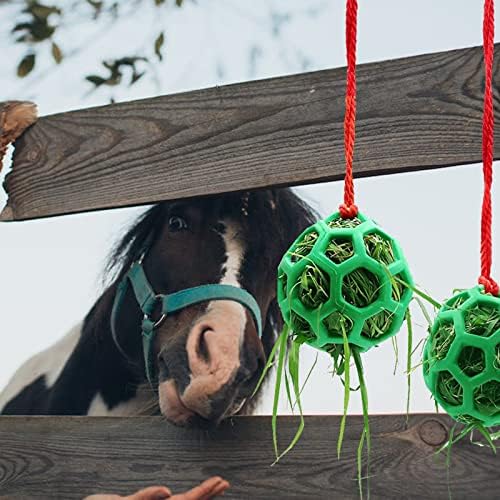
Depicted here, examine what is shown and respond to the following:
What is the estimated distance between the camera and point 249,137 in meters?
1.25

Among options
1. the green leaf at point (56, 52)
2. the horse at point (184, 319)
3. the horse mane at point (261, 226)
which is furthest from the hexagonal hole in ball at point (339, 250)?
the green leaf at point (56, 52)

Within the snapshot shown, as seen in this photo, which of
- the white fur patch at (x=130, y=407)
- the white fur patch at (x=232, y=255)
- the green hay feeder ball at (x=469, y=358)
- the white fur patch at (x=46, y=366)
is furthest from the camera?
the white fur patch at (x=46, y=366)

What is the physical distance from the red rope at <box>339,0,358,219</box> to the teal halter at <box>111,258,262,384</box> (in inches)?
28.8

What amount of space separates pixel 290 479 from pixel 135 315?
572 mm

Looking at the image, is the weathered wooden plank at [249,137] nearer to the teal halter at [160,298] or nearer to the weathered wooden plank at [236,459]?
the teal halter at [160,298]

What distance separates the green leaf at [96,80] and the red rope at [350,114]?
93cm

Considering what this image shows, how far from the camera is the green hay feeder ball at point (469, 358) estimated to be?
24.4 inches

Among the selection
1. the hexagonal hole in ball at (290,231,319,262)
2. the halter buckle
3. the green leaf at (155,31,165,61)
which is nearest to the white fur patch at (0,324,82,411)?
the halter buckle

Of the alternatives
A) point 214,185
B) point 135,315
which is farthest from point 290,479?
point 135,315

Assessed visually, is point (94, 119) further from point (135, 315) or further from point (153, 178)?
point (135, 315)

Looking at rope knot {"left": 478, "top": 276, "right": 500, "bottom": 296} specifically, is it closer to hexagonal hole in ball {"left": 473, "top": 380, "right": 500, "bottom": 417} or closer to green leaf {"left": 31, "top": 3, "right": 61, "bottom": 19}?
hexagonal hole in ball {"left": 473, "top": 380, "right": 500, "bottom": 417}

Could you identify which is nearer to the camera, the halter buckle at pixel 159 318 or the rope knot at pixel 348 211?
the rope knot at pixel 348 211

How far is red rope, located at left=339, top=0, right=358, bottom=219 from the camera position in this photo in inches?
26.9

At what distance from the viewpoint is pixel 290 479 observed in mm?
1195
